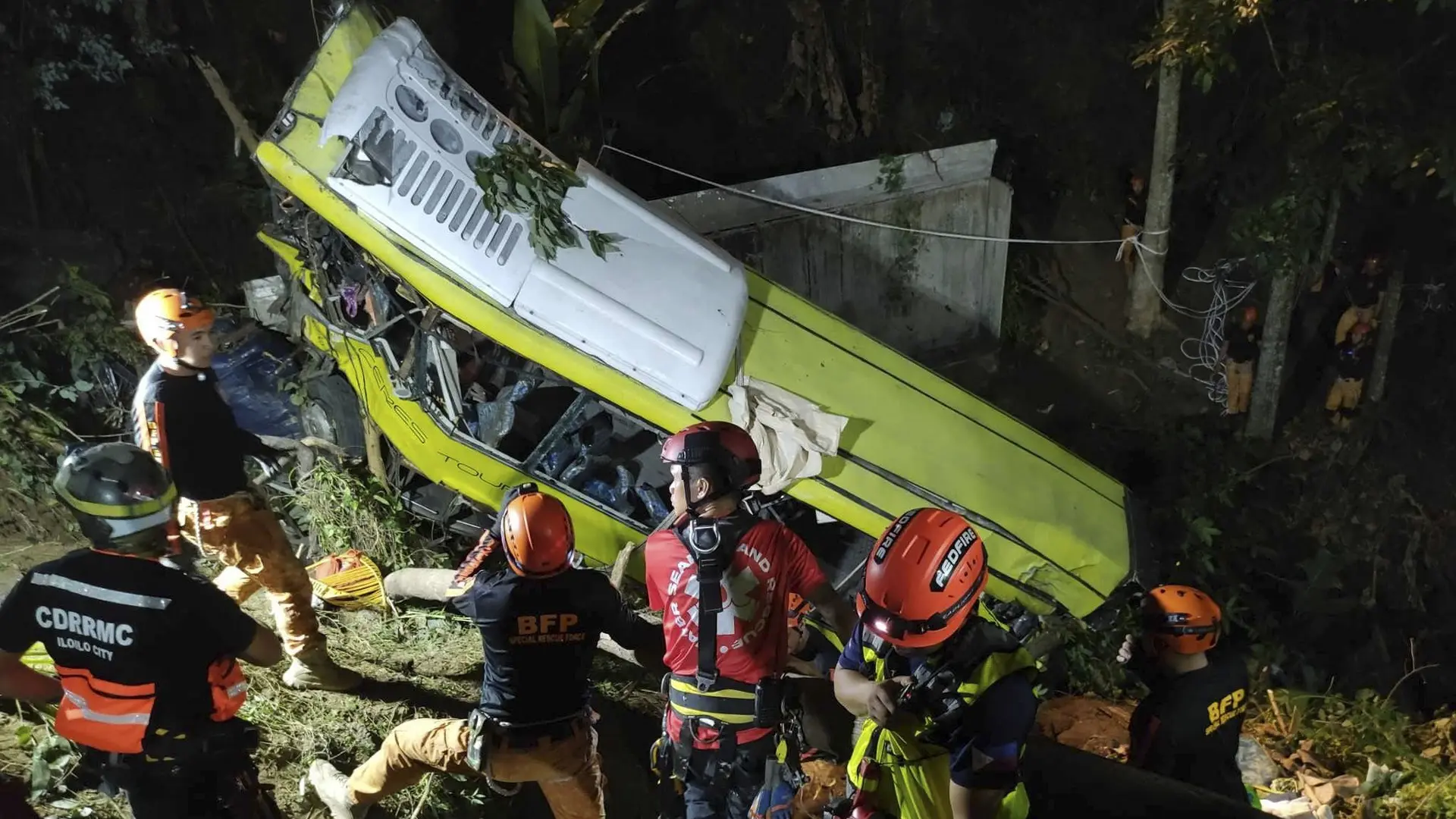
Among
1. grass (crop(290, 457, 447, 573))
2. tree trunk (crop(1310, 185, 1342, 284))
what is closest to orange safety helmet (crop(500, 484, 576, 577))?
grass (crop(290, 457, 447, 573))

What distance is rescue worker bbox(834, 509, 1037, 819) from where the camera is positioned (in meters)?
2.06

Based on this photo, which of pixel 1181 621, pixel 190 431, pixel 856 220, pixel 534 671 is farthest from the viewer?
pixel 856 220

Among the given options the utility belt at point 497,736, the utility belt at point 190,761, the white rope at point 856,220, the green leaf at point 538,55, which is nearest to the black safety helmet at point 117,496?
the utility belt at point 190,761

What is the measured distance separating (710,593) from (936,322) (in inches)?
197

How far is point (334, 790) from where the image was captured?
128 inches

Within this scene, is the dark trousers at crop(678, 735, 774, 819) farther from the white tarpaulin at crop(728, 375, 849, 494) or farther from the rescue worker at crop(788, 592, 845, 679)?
the white tarpaulin at crop(728, 375, 849, 494)

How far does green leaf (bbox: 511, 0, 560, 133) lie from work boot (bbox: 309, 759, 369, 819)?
3.79 m

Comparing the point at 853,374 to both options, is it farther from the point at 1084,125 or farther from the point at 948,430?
the point at 1084,125

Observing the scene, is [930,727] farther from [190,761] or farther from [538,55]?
[538,55]

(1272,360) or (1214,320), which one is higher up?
(1214,320)

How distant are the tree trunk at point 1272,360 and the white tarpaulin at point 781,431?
155 inches

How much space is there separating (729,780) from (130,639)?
5.88ft

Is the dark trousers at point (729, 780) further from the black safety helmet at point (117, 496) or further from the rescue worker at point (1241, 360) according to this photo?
the rescue worker at point (1241, 360)

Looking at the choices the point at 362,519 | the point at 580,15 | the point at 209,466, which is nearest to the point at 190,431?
the point at 209,466
